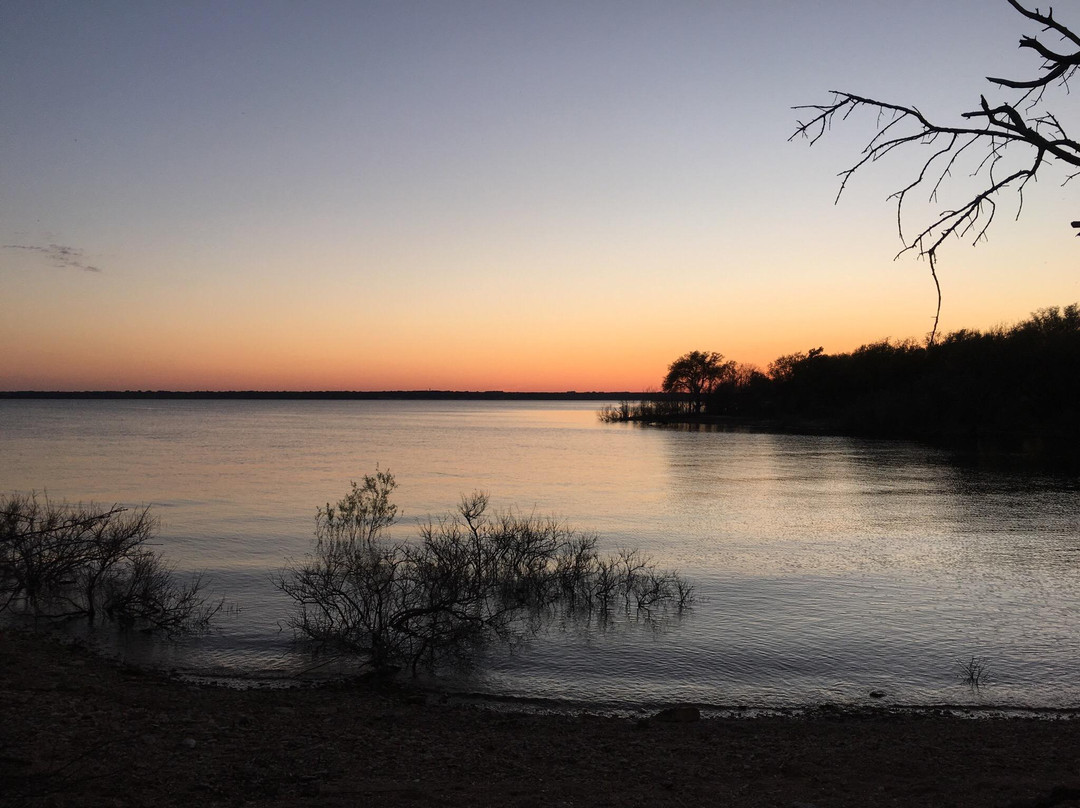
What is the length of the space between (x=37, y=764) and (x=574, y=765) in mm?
5220

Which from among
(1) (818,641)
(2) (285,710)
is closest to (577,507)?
(1) (818,641)

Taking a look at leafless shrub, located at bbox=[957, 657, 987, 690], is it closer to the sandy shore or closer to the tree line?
the sandy shore

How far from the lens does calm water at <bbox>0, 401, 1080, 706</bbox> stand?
42.6 ft

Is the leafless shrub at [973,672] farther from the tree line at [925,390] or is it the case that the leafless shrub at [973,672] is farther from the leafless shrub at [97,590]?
the tree line at [925,390]

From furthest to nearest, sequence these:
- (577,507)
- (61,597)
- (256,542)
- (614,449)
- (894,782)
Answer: (614,449)
(577,507)
(256,542)
(61,597)
(894,782)

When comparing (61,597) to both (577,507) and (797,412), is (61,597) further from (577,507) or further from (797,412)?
(797,412)

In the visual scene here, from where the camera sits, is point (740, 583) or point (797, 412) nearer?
point (740, 583)

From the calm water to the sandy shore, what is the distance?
6.40 ft

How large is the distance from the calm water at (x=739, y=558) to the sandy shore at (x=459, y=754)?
1.95 metres

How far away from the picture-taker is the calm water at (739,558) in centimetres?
1298

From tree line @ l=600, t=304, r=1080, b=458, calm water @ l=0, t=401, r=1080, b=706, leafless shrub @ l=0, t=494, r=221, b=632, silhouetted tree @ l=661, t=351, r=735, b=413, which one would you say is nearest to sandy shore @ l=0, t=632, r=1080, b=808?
calm water @ l=0, t=401, r=1080, b=706

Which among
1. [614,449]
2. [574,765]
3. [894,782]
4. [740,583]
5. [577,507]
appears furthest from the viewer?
[614,449]

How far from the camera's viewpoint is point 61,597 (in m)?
16.3

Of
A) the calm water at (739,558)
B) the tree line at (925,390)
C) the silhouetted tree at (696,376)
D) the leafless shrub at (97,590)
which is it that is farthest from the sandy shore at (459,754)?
the silhouetted tree at (696,376)
